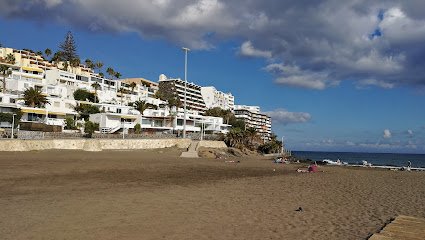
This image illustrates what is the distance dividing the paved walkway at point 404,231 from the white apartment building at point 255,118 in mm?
146546

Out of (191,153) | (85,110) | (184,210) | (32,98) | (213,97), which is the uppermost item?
(213,97)

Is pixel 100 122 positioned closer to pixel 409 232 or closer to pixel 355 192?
pixel 355 192

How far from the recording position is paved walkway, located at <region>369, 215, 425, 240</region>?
314 inches

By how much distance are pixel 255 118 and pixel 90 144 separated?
5250 inches

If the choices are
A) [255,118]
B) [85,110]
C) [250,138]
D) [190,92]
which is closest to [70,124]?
[85,110]

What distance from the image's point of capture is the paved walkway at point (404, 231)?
314 inches

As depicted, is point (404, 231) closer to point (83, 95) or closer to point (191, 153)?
point (191, 153)

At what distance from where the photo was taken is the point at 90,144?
46.7 m

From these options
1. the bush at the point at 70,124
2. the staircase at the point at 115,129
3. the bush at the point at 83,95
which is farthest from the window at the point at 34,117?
the bush at the point at 83,95

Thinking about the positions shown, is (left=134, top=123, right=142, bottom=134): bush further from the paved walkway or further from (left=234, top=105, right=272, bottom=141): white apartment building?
(left=234, top=105, right=272, bottom=141): white apartment building

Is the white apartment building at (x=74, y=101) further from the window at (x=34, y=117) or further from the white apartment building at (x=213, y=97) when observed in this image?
the white apartment building at (x=213, y=97)

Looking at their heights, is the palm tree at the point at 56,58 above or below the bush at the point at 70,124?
above

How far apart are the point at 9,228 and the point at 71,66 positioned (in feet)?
377

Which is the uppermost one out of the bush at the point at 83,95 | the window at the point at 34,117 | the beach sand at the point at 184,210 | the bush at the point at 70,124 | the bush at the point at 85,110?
the bush at the point at 83,95
